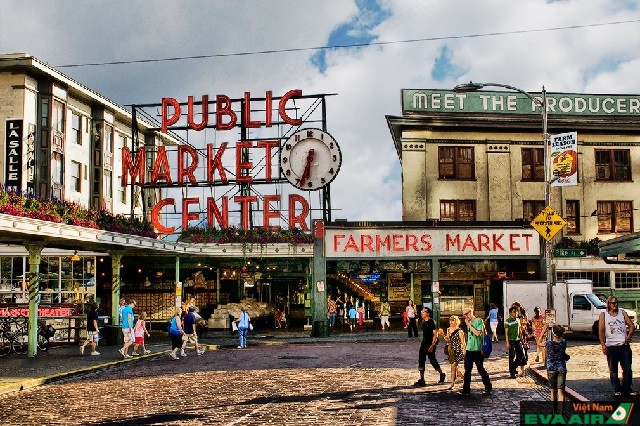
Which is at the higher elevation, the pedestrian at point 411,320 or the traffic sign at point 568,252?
the traffic sign at point 568,252

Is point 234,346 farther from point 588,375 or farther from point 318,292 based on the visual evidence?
point 588,375

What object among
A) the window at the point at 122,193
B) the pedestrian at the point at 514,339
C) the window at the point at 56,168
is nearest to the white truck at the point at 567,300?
the pedestrian at the point at 514,339

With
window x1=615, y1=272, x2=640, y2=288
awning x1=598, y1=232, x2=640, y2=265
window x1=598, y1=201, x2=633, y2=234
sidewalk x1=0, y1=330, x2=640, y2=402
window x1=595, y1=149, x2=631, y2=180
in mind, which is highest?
window x1=595, y1=149, x2=631, y2=180

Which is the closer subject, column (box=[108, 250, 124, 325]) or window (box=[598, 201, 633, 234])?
column (box=[108, 250, 124, 325])

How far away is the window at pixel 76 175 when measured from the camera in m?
55.1

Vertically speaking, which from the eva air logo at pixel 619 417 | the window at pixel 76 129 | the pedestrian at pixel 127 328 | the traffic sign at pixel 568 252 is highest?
the window at pixel 76 129

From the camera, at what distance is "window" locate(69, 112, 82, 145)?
Answer: 180ft

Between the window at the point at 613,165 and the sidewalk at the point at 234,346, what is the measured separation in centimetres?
1751

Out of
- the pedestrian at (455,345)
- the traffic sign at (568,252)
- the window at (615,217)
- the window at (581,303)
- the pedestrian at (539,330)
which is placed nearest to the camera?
the pedestrian at (455,345)

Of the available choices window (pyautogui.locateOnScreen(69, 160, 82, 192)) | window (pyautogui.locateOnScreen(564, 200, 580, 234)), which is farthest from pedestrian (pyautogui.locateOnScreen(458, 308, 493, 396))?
window (pyautogui.locateOnScreen(69, 160, 82, 192))

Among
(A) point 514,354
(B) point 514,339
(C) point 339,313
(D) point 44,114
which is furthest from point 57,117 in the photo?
(A) point 514,354

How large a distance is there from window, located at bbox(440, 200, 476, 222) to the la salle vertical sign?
26.7 metres

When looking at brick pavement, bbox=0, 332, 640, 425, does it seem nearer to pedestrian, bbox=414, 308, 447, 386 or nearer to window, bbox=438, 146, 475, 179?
pedestrian, bbox=414, 308, 447, 386

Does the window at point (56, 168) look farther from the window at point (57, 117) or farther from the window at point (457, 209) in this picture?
the window at point (457, 209)
